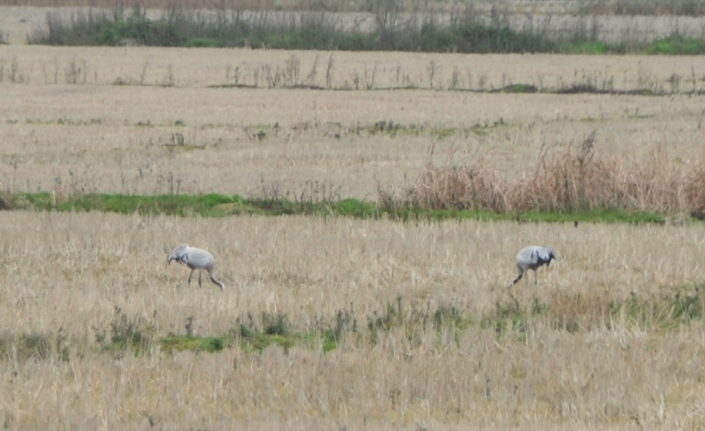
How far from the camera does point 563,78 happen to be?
37906mm

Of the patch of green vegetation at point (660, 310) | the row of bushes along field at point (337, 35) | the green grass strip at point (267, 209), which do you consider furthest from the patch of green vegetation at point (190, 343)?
the row of bushes along field at point (337, 35)

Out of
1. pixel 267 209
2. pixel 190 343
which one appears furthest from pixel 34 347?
pixel 267 209

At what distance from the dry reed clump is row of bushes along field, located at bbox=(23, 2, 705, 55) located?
111 ft

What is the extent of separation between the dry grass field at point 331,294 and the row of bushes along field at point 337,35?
2442 cm

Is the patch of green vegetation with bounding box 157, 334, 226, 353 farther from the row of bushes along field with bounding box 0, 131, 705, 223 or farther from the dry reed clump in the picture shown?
the dry reed clump

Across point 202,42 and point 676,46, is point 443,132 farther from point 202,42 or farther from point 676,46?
point 202,42

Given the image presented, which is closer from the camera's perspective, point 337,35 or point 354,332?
point 354,332

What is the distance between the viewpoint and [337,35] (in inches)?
2026

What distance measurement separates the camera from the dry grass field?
6.71 meters

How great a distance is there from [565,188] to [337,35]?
121 feet

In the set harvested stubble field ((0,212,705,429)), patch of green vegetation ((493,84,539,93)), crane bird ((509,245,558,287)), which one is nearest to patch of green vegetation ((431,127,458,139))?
Result: patch of green vegetation ((493,84,539,93))

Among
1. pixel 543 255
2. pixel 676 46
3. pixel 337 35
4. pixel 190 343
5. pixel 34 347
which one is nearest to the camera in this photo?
pixel 34 347

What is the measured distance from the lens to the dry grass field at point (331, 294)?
671 centimetres

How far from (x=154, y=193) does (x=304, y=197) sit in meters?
2.25
